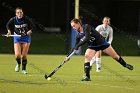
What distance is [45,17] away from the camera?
36812mm

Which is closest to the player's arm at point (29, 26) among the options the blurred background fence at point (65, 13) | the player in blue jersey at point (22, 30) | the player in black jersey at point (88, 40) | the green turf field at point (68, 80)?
the player in blue jersey at point (22, 30)

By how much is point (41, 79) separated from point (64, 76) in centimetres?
106

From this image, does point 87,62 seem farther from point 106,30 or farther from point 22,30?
point 106,30

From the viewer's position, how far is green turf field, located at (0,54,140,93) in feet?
A: 38.0

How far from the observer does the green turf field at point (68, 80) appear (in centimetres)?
1157

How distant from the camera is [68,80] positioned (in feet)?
44.2

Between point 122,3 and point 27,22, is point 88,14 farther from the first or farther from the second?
point 27,22

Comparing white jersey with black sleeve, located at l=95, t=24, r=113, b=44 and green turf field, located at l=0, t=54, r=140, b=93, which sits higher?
white jersey with black sleeve, located at l=95, t=24, r=113, b=44

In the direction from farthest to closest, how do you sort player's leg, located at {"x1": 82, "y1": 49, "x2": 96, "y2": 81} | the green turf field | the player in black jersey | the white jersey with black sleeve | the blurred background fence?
the blurred background fence, the white jersey with black sleeve, player's leg, located at {"x1": 82, "y1": 49, "x2": 96, "y2": 81}, the player in black jersey, the green turf field

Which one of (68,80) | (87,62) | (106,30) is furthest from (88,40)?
(106,30)

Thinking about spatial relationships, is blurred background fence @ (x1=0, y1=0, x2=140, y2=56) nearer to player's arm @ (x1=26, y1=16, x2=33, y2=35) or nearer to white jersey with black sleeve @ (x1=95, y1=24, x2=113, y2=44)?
white jersey with black sleeve @ (x1=95, y1=24, x2=113, y2=44)

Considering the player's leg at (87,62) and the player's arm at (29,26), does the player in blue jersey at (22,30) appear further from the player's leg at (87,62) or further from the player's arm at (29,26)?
the player's leg at (87,62)

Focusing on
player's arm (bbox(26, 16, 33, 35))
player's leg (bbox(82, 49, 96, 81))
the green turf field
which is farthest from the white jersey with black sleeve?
player's leg (bbox(82, 49, 96, 81))

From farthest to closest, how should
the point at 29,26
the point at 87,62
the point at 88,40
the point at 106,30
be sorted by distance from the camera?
1. the point at 106,30
2. the point at 29,26
3. the point at 87,62
4. the point at 88,40
